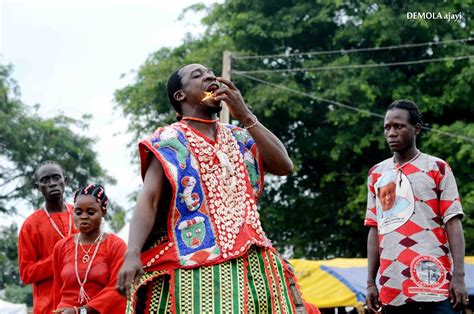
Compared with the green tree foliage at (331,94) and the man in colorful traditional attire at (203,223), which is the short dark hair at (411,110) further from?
the green tree foliage at (331,94)

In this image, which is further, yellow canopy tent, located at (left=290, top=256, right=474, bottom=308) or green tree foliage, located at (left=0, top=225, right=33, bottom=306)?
green tree foliage, located at (left=0, top=225, right=33, bottom=306)

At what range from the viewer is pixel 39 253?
24.7 ft

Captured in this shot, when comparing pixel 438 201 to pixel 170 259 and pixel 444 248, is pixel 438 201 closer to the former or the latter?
pixel 444 248

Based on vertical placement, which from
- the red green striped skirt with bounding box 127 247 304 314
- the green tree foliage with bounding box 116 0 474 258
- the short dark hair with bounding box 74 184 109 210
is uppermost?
the green tree foliage with bounding box 116 0 474 258

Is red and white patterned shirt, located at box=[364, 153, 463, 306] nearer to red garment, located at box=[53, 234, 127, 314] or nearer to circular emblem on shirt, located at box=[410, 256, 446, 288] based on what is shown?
circular emblem on shirt, located at box=[410, 256, 446, 288]

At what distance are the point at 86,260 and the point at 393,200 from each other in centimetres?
218

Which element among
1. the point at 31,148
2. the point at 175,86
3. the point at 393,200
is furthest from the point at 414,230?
the point at 31,148

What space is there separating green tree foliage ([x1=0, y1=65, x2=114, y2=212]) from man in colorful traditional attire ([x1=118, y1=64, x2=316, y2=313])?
25.0m

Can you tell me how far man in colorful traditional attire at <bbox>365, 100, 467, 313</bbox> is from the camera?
5.73 metres

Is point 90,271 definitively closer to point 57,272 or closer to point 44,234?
point 57,272

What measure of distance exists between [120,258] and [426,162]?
7.22 feet

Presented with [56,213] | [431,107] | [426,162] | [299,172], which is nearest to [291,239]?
[299,172]

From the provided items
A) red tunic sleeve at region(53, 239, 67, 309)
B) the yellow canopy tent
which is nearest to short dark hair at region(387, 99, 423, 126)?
red tunic sleeve at region(53, 239, 67, 309)

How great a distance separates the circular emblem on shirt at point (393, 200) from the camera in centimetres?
591
